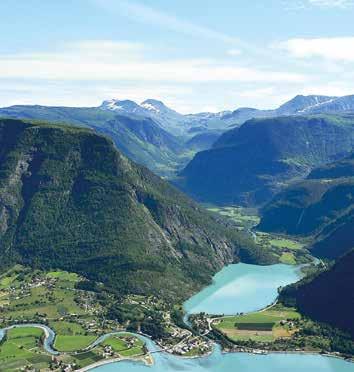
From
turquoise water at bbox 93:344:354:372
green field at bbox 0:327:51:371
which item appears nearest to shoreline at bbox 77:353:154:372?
turquoise water at bbox 93:344:354:372

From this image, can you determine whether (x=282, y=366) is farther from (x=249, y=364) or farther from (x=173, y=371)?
(x=173, y=371)

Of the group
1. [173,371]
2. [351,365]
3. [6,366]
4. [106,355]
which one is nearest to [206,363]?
[173,371]

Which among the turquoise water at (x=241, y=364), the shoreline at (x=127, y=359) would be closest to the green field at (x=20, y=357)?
the shoreline at (x=127, y=359)

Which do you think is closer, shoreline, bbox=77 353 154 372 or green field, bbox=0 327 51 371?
green field, bbox=0 327 51 371

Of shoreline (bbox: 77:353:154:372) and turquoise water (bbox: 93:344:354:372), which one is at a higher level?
shoreline (bbox: 77:353:154:372)

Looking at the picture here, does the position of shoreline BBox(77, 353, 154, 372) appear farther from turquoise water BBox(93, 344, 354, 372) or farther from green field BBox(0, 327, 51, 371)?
green field BBox(0, 327, 51, 371)

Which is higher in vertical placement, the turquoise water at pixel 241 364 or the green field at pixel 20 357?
the green field at pixel 20 357

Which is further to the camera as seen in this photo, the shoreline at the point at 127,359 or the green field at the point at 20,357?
the shoreline at the point at 127,359

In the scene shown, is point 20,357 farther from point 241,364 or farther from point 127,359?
point 241,364

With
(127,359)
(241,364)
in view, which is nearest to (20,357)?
(127,359)

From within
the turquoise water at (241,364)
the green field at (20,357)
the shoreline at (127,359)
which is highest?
the green field at (20,357)

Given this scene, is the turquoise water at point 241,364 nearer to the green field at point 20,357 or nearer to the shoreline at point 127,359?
the shoreline at point 127,359
